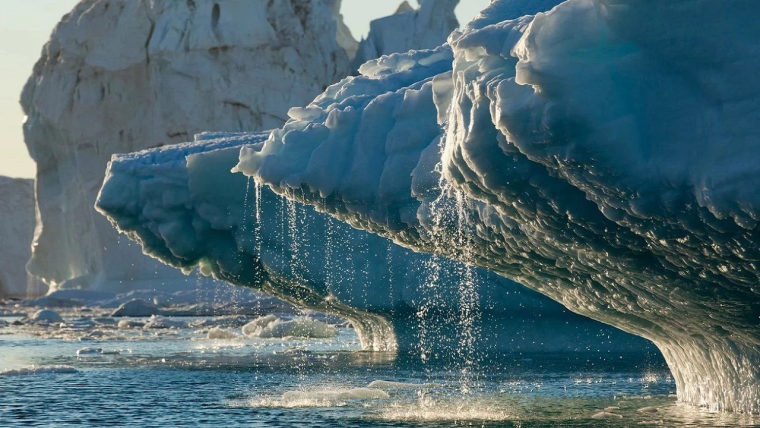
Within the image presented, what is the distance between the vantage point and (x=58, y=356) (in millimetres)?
22453

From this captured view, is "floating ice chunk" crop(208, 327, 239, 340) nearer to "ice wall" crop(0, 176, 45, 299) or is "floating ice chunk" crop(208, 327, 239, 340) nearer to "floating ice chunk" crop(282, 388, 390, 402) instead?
"floating ice chunk" crop(282, 388, 390, 402)

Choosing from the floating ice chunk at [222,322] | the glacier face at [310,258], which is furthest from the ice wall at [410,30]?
the glacier face at [310,258]

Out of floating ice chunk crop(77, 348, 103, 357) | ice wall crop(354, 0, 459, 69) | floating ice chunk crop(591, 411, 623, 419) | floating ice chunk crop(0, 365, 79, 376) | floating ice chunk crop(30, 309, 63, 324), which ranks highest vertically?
ice wall crop(354, 0, 459, 69)

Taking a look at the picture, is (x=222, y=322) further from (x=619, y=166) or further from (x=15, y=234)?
(x=15, y=234)

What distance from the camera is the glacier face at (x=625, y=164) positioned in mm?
7570

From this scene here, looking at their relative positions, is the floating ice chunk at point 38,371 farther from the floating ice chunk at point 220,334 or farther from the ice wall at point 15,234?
the ice wall at point 15,234

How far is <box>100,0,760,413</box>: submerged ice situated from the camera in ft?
24.8

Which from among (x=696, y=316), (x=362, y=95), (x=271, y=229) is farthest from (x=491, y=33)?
(x=271, y=229)

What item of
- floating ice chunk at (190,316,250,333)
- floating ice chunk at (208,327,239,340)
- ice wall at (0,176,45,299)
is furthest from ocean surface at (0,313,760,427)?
ice wall at (0,176,45,299)

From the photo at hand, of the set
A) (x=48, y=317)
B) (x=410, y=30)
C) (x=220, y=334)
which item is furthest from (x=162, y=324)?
(x=410, y=30)

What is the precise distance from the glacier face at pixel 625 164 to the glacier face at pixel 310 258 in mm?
7484

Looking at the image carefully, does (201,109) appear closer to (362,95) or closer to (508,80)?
(362,95)

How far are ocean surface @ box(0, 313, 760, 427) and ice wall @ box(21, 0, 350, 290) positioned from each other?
2214 cm

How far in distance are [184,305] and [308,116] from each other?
29919mm
